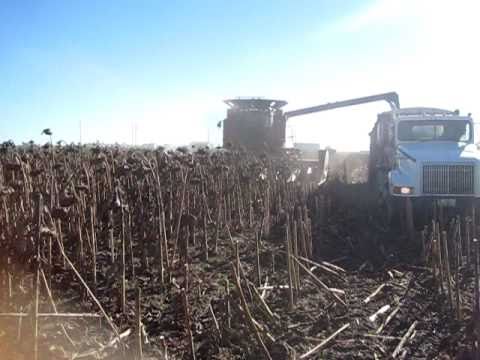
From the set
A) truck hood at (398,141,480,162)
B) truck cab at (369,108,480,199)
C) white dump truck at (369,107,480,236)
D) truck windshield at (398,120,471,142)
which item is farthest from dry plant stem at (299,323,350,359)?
truck windshield at (398,120,471,142)

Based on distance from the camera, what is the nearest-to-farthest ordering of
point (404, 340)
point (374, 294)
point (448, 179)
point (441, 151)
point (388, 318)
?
point (404, 340) < point (388, 318) < point (374, 294) < point (448, 179) < point (441, 151)

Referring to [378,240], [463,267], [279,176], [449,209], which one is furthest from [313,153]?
[463,267]

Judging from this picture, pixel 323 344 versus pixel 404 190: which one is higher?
pixel 404 190

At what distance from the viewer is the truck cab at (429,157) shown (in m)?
10.9

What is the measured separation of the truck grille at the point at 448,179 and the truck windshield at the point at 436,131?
155cm

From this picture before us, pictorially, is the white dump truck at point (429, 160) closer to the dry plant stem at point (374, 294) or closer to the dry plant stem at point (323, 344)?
the dry plant stem at point (374, 294)

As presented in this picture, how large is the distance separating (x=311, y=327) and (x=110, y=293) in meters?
2.20

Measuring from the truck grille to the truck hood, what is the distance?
0.17 metres

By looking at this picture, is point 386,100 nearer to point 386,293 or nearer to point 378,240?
point 378,240

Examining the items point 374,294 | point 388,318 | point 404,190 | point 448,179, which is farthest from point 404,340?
point 448,179

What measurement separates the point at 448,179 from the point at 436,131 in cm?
187

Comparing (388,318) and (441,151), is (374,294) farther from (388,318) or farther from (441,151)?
(441,151)

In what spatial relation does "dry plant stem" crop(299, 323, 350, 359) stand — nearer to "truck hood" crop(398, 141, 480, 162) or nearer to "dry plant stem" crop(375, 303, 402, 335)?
"dry plant stem" crop(375, 303, 402, 335)

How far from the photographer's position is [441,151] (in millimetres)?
11406
